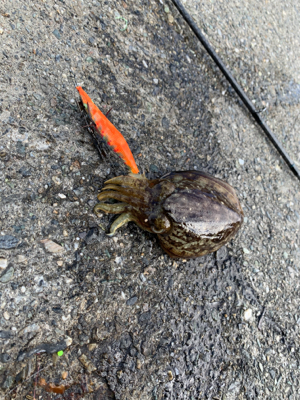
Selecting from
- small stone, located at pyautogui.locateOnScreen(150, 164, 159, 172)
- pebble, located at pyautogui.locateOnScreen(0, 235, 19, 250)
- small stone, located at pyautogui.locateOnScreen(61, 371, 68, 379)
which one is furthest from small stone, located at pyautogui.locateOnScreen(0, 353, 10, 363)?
small stone, located at pyautogui.locateOnScreen(150, 164, 159, 172)

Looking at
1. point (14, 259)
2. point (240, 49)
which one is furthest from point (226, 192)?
point (240, 49)

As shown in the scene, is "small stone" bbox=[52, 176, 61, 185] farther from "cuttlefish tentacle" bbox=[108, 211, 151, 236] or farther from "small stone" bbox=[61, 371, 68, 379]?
"small stone" bbox=[61, 371, 68, 379]

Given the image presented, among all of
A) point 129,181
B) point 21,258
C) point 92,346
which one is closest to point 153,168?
point 129,181

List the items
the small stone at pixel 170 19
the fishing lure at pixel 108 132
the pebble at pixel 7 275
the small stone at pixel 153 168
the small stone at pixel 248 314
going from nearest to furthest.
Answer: the pebble at pixel 7 275, the fishing lure at pixel 108 132, the small stone at pixel 153 168, the small stone at pixel 248 314, the small stone at pixel 170 19

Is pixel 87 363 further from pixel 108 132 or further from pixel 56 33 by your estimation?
pixel 56 33

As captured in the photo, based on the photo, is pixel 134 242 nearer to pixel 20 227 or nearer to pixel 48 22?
pixel 20 227

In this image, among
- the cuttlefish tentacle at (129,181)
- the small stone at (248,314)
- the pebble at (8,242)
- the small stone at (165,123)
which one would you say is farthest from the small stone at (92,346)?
the small stone at (165,123)

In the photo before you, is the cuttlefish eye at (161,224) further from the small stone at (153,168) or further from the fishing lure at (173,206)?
the small stone at (153,168)
